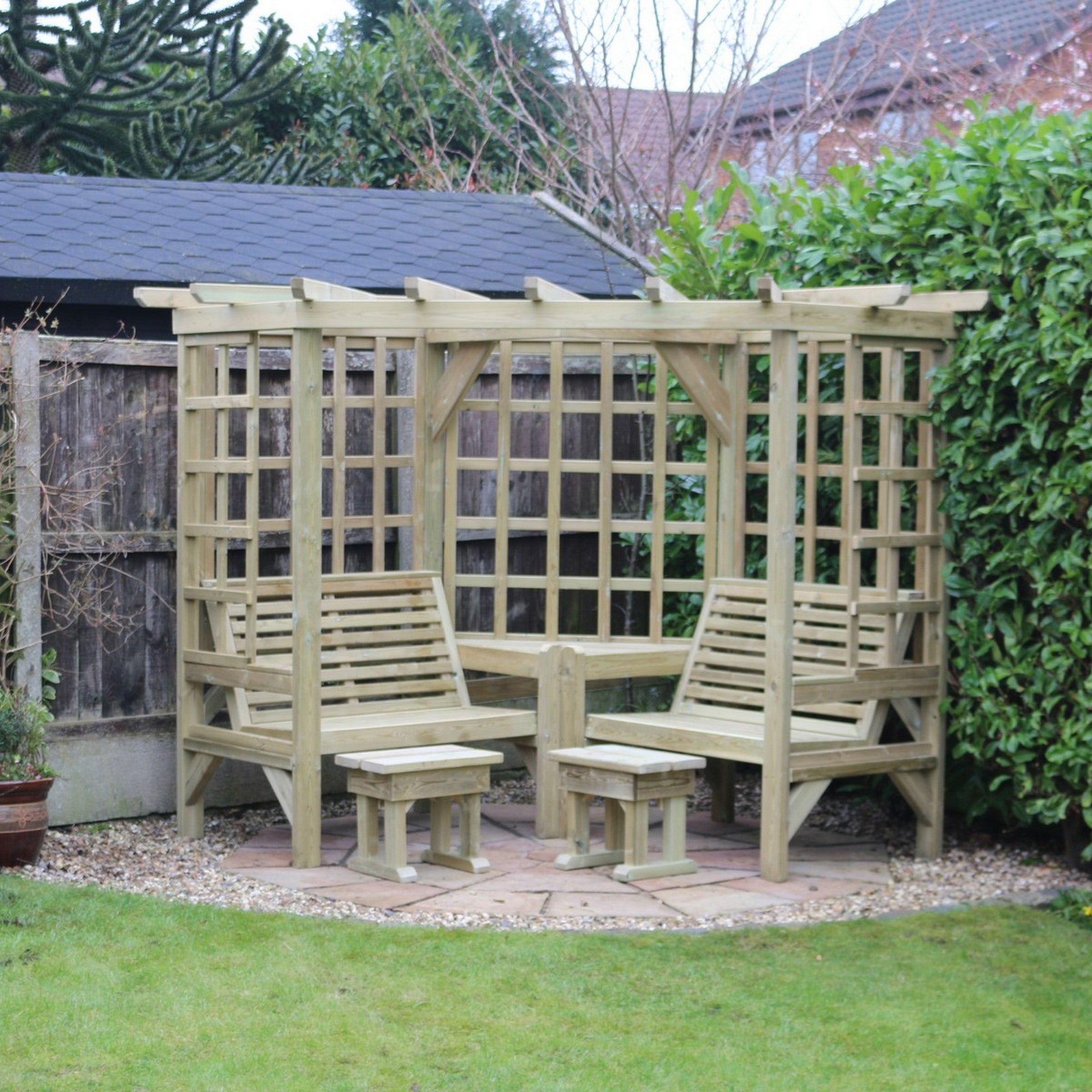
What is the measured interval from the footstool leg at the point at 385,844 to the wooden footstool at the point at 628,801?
653mm

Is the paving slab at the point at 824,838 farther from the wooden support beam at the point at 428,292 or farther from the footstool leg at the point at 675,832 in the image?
the wooden support beam at the point at 428,292

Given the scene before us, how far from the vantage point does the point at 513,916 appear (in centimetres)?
570

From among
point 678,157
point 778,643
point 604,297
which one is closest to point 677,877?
point 778,643

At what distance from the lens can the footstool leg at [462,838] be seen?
6.33 m

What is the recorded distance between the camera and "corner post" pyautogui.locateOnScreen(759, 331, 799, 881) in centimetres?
617

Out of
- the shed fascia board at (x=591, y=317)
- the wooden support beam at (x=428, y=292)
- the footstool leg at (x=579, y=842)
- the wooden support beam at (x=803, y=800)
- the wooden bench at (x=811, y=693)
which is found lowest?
the footstool leg at (x=579, y=842)

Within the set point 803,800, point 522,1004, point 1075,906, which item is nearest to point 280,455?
point 803,800

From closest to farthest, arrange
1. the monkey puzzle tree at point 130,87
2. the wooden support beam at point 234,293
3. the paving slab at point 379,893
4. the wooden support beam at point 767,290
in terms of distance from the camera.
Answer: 1. the paving slab at point 379,893
2. the wooden support beam at point 767,290
3. the wooden support beam at point 234,293
4. the monkey puzzle tree at point 130,87

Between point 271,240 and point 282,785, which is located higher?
point 271,240

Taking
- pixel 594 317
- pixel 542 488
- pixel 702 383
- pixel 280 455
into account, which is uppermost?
pixel 594 317

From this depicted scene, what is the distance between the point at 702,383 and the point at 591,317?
118cm

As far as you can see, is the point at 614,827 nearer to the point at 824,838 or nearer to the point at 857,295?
the point at 824,838

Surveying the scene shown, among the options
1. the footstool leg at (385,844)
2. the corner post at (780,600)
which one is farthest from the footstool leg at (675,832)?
the footstool leg at (385,844)

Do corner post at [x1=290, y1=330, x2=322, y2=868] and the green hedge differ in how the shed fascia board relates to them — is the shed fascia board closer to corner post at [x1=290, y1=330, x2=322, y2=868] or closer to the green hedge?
corner post at [x1=290, y1=330, x2=322, y2=868]
